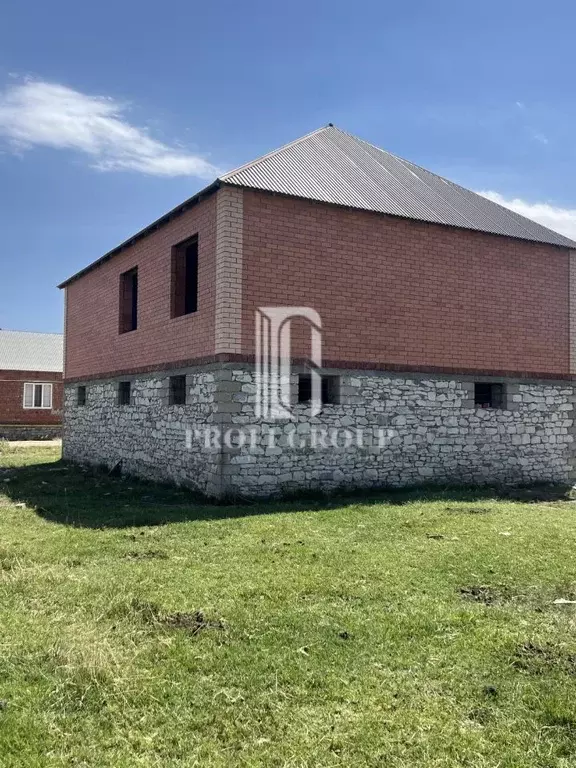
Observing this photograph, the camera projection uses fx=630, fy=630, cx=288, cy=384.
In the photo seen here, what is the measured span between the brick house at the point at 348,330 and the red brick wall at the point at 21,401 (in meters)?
19.3

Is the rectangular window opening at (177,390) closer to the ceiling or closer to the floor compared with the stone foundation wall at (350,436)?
closer to the ceiling

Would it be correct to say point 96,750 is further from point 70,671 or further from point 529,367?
point 529,367

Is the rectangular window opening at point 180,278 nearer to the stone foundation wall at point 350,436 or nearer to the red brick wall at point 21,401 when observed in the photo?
the stone foundation wall at point 350,436

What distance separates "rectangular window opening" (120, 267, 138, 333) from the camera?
54.6ft

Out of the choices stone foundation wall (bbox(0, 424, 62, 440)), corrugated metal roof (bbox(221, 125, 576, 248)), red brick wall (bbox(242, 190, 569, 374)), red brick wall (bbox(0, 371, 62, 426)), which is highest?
corrugated metal roof (bbox(221, 125, 576, 248))

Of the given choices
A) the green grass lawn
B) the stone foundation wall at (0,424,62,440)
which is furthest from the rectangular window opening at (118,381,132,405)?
the stone foundation wall at (0,424,62,440)

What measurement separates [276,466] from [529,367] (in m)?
6.92

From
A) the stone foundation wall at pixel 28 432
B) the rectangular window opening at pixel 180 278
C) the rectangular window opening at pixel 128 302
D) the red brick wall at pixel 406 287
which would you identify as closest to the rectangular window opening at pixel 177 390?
the rectangular window opening at pixel 180 278

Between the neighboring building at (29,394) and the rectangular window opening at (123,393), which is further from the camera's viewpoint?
the neighboring building at (29,394)

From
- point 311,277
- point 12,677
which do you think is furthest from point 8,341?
point 12,677

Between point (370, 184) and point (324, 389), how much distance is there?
491 centimetres

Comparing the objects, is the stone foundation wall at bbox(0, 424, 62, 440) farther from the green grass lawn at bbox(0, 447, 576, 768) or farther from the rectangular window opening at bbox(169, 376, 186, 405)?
the green grass lawn at bbox(0, 447, 576, 768)

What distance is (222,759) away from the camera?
3.29 metres

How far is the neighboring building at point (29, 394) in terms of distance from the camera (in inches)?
1296
